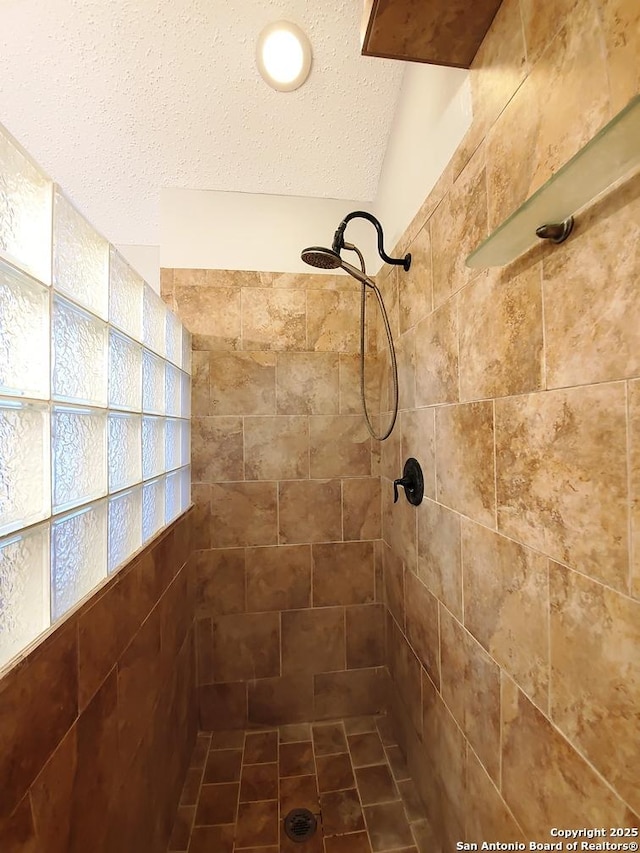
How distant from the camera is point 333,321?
159 cm

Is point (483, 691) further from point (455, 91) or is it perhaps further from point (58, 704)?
point (455, 91)

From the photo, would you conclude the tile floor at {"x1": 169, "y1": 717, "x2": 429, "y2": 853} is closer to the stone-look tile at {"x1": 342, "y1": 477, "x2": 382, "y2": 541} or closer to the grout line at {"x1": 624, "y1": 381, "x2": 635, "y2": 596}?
the stone-look tile at {"x1": 342, "y1": 477, "x2": 382, "y2": 541}

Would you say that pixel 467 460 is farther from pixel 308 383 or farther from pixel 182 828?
pixel 182 828

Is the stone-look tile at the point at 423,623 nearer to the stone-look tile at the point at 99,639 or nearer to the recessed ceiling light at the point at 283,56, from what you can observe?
the stone-look tile at the point at 99,639

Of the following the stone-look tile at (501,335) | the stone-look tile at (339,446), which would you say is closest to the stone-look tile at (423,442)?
the stone-look tile at (501,335)

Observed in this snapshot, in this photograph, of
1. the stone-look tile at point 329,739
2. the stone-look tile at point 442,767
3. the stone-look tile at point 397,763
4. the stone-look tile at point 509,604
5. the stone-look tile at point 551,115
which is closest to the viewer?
the stone-look tile at point 551,115

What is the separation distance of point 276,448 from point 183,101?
1.38 m

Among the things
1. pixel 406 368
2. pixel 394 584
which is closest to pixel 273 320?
pixel 406 368

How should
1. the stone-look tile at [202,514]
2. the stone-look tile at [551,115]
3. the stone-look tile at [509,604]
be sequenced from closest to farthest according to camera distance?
1. the stone-look tile at [551,115]
2. the stone-look tile at [509,604]
3. the stone-look tile at [202,514]

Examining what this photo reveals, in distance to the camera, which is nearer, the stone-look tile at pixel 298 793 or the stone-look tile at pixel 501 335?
the stone-look tile at pixel 501 335

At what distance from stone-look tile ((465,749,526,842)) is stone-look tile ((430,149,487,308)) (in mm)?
1203

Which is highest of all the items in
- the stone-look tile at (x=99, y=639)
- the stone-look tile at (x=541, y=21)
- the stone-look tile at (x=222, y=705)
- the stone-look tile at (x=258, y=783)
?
the stone-look tile at (x=541, y=21)

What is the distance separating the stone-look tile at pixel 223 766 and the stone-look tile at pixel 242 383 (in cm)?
141

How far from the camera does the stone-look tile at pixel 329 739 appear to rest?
1.40 m
